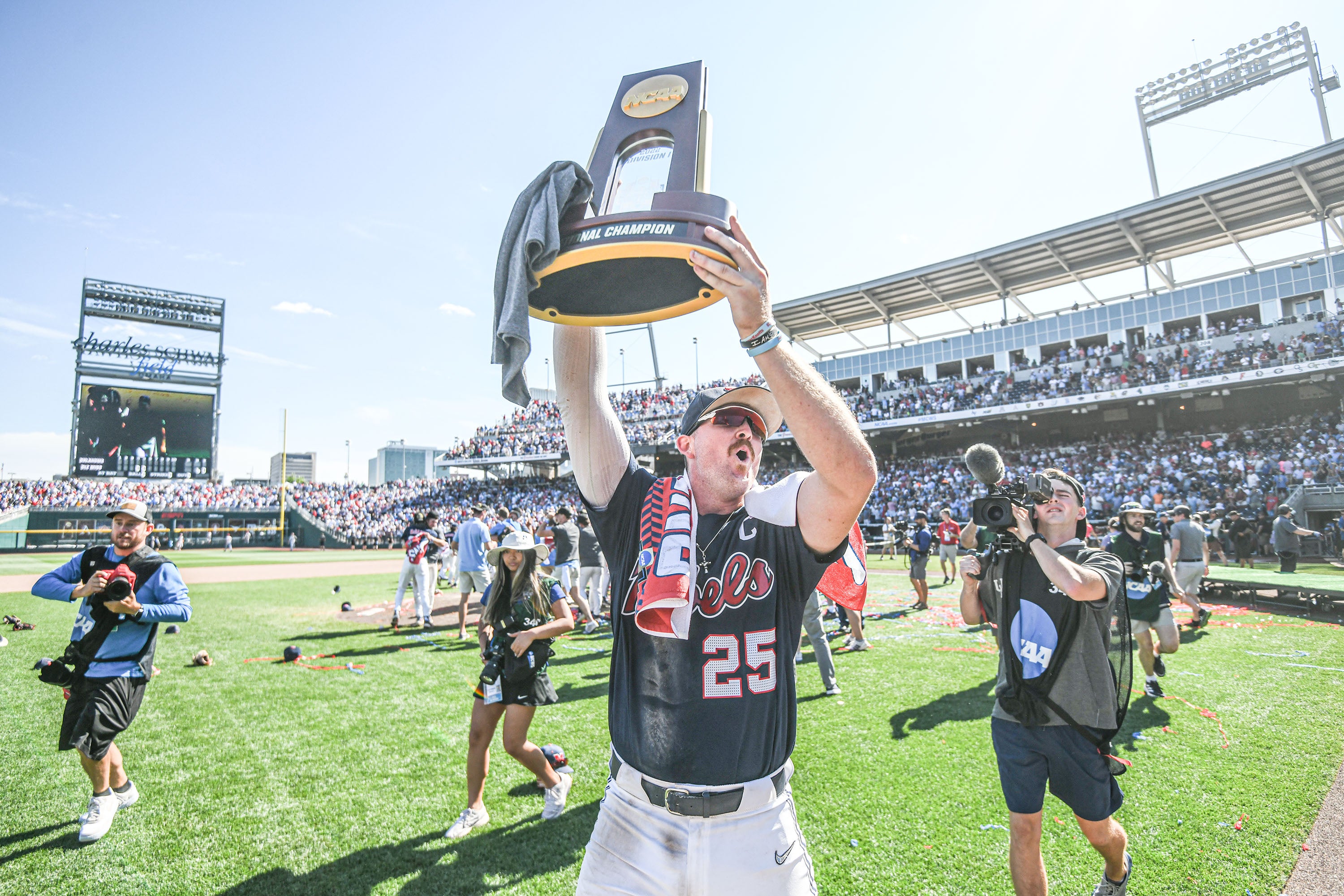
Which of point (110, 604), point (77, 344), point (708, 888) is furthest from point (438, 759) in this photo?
point (77, 344)

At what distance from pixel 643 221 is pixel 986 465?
294cm

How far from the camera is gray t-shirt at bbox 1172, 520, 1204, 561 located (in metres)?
10.3

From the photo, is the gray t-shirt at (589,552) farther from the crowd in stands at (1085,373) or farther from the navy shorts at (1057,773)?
the crowd in stands at (1085,373)

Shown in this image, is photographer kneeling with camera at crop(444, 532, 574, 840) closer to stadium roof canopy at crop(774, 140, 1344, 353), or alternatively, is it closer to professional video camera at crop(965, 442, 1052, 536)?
professional video camera at crop(965, 442, 1052, 536)

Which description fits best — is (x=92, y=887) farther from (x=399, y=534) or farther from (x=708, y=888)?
(x=399, y=534)

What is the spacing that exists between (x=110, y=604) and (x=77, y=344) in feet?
195

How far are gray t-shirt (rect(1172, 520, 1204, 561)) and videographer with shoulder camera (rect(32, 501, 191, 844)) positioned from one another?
43.4 ft

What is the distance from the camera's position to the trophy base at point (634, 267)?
1.70 m

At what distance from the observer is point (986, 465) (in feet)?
12.4

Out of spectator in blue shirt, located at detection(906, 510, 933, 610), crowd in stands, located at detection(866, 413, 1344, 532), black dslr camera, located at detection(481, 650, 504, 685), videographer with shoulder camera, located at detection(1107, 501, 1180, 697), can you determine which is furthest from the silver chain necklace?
crowd in stands, located at detection(866, 413, 1344, 532)

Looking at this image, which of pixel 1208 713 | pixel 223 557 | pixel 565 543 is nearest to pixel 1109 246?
pixel 1208 713

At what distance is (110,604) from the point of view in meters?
4.49

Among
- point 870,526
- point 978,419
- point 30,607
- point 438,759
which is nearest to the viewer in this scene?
point 438,759

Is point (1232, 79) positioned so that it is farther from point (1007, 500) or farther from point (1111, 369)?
point (1007, 500)
